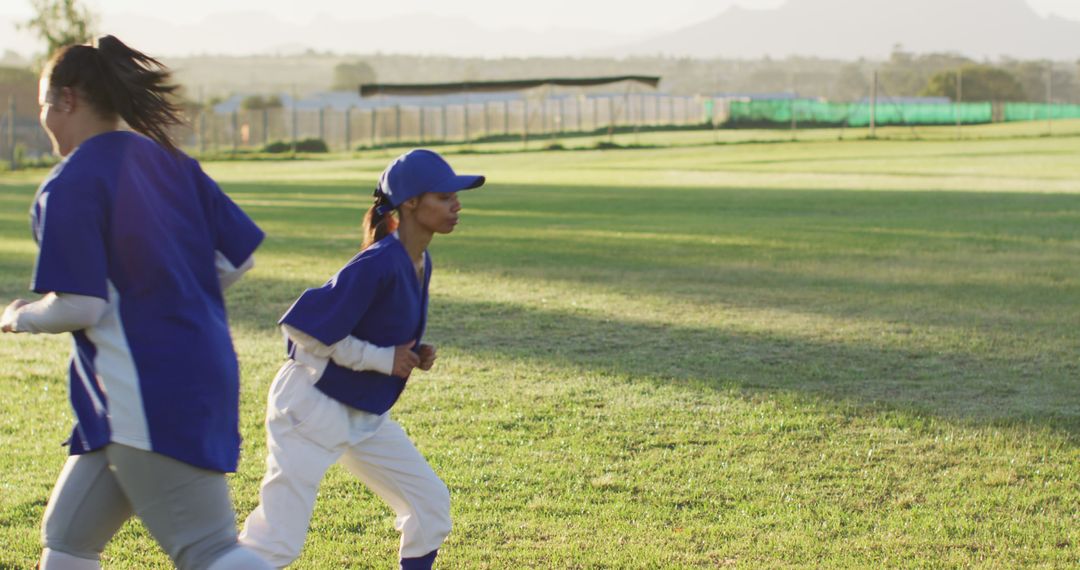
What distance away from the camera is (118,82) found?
2906 mm

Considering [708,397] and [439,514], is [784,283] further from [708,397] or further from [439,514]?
[439,514]

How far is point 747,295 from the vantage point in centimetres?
1071

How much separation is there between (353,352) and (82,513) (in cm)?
90

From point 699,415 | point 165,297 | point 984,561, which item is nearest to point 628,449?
point 699,415

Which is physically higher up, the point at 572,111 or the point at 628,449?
the point at 572,111

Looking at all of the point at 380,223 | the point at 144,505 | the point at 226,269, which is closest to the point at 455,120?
the point at 380,223

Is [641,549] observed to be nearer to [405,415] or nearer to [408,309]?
[408,309]

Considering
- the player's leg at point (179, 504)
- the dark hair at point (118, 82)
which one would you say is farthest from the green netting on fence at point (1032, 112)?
the player's leg at point (179, 504)

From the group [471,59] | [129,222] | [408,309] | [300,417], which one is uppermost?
[471,59]

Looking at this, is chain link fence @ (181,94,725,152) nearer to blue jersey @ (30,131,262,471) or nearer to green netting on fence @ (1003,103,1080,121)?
green netting on fence @ (1003,103,1080,121)

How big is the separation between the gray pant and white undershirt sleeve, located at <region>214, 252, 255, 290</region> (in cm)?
45

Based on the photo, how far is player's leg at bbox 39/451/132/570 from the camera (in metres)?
2.93

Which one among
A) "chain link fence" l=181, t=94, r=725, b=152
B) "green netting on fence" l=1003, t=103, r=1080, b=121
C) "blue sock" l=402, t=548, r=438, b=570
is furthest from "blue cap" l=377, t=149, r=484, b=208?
"green netting on fence" l=1003, t=103, r=1080, b=121

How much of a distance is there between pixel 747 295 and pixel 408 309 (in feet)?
23.8
